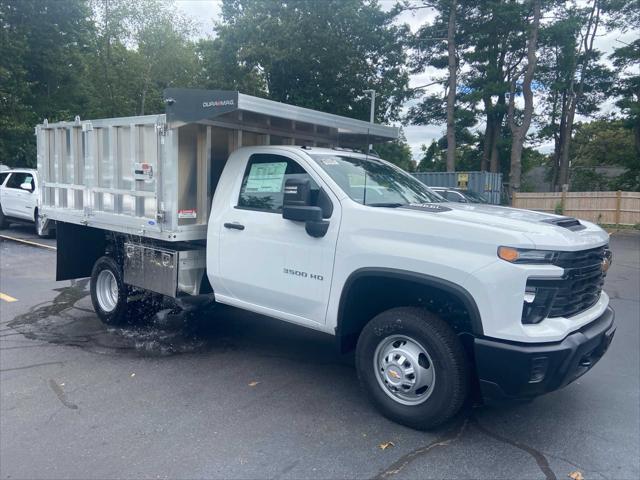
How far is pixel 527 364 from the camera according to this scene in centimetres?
336

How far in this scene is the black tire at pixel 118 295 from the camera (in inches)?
Answer: 253

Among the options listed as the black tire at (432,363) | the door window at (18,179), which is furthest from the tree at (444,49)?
the black tire at (432,363)

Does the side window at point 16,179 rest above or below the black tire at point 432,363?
above

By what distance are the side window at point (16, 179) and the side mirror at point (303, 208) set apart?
558 inches

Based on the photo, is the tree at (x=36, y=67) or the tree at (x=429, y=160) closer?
the tree at (x=36, y=67)

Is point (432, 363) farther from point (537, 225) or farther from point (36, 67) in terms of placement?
point (36, 67)

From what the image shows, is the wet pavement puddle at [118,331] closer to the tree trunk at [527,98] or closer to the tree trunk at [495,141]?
the tree trunk at [527,98]

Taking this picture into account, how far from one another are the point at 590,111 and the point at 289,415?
127ft

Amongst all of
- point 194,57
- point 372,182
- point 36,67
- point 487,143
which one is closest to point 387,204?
point 372,182

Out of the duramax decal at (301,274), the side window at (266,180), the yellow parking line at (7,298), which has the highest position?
the side window at (266,180)

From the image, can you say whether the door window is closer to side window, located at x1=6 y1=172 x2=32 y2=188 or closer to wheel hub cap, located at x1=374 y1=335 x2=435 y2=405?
side window, located at x1=6 y1=172 x2=32 y2=188

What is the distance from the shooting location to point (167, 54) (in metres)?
27.4

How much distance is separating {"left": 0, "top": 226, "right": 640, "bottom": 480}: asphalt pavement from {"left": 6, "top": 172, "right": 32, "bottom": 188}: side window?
1112 cm

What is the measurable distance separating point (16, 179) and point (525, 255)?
16.7 m
